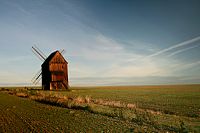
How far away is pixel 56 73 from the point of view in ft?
246

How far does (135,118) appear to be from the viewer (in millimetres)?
18672

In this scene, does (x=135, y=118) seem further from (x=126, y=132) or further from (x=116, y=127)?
(x=126, y=132)

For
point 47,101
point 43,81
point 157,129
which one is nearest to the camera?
point 157,129

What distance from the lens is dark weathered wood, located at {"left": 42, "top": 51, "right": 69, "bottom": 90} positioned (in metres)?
74.3

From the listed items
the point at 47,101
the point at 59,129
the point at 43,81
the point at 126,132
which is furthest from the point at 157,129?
the point at 43,81

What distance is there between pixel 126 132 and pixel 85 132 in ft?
8.37

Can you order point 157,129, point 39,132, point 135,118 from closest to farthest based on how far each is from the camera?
point 39,132
point 157,129
point 135,118

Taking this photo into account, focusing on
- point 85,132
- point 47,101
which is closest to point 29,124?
point 85,132

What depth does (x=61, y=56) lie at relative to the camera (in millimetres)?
77688

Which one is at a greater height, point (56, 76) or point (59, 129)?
point (56, 76)

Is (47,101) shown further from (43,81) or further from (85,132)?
(43,81)

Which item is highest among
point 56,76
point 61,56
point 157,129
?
point 61,56

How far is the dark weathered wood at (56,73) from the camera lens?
7431 cm

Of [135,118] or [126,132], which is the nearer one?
[126,132]
